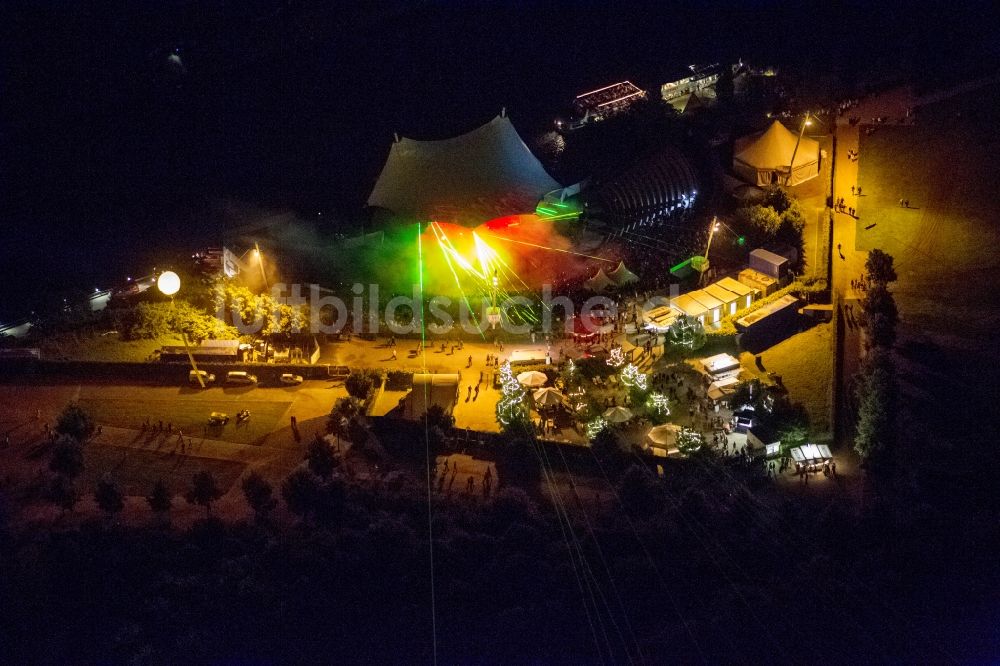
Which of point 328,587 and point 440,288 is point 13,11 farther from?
point 328,587

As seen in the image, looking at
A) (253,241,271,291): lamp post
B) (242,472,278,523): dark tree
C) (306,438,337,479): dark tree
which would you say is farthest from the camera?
(253,241,271,291): lamp post

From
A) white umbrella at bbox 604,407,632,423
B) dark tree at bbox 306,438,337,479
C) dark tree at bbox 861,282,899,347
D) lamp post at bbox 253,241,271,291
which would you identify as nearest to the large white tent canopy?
dark tree at bbox 861,282,899,347

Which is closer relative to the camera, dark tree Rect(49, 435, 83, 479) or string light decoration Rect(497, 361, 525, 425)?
dark tree Rect(49, 435, 83, 479)

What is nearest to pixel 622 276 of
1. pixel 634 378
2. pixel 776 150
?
pixel 634 378

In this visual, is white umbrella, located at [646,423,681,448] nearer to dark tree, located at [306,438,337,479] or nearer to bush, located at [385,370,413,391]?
bush, located at [385,370,413,391]

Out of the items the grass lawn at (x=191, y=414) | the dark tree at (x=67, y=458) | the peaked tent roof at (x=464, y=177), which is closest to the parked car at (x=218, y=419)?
the grass lawn at (x=191, y=414)

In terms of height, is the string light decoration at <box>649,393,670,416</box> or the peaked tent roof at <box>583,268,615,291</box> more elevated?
the peaked tent roof at <box>583,268,615,291</box>
